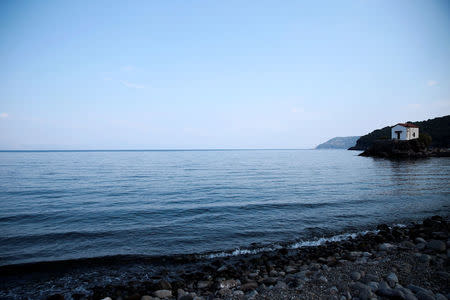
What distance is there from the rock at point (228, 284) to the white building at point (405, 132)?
93751 mm

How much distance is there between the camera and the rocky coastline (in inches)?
241

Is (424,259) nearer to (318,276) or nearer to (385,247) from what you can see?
(385,247)

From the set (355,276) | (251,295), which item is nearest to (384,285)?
(355,276)

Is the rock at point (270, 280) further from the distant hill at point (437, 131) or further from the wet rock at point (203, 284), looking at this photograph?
the distant hill at point (437, 131)

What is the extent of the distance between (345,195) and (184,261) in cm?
1756

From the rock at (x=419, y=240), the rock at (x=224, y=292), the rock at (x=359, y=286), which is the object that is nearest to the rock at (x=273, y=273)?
the rock at (x=224, y=292)

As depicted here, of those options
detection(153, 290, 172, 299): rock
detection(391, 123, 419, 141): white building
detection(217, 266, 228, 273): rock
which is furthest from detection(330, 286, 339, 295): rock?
detection(391, 123, 419, 141): white building

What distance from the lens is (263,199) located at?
19688mm

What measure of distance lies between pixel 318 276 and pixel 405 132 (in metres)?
92.6

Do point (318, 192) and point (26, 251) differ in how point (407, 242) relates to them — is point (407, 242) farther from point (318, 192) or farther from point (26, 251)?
point (26, 251)

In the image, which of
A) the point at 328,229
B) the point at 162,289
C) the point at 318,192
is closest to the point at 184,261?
the point at 162,289

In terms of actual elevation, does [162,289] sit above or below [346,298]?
below

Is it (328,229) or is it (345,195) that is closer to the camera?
(328,229)

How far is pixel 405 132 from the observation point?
77.2 metres
